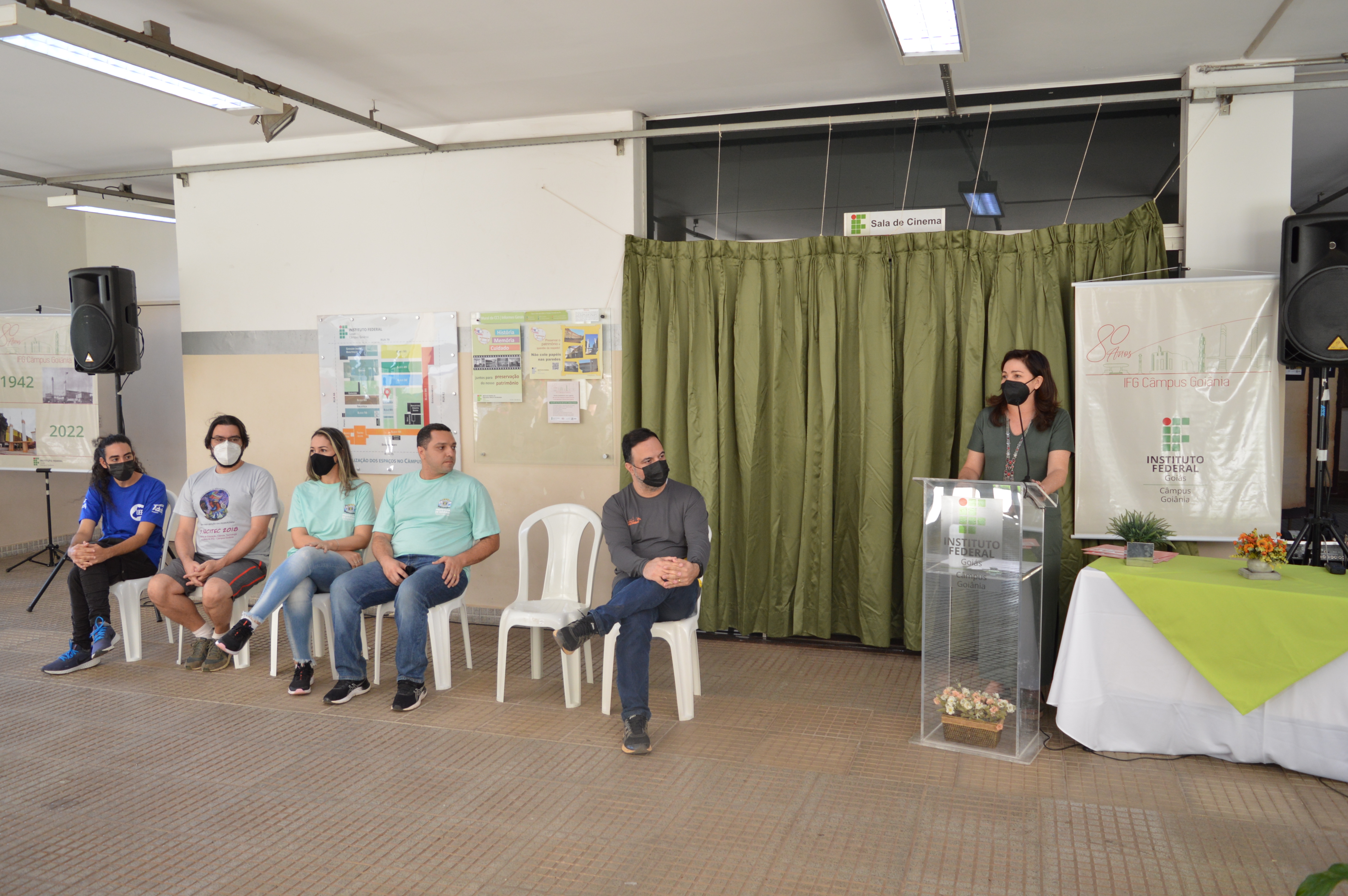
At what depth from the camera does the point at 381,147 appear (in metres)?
5.40

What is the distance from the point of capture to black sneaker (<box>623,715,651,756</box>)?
3.32m

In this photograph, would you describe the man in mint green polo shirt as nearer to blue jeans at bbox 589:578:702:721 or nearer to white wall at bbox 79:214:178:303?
blue jeans at bbox 589:578:702:721

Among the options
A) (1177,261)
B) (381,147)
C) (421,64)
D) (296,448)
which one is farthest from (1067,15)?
(296,448)

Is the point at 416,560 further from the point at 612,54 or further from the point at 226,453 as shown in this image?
the point at 612,54

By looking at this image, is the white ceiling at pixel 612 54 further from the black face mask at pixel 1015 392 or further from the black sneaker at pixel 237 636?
the black sneaker at pixel 237 636

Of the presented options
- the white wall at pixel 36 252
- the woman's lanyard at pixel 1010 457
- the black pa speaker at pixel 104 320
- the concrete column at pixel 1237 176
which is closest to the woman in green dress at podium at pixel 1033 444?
the woman's lanyard at pixel 1010 457

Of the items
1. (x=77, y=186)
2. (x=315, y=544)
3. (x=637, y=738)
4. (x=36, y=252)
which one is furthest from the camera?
(x=36, y=252)

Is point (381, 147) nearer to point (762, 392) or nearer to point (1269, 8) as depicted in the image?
point (762, 392)

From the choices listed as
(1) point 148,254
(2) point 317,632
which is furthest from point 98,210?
(2) point 317,632

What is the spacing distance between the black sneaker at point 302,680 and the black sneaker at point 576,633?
1303mm

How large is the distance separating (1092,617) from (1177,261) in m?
2.09

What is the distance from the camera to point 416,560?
4.18 metres

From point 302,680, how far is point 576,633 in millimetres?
1423

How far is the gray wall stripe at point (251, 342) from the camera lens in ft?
18.4
